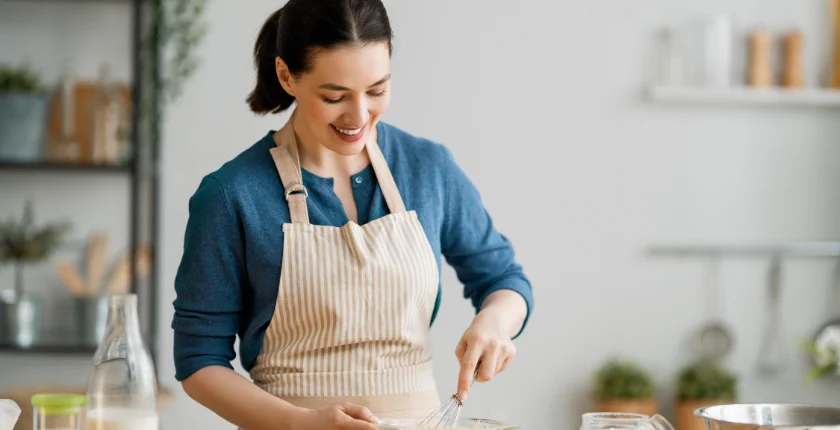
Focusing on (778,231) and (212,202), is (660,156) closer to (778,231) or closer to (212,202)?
(778,231)

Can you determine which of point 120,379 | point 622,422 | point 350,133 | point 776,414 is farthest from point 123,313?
point 776,414

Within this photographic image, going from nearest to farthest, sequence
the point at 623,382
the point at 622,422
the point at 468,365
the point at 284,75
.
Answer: the point at 622,422 < the point at 468,365 < the point at 284,75 < the point at 623,382

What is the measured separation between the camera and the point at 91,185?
3273mm

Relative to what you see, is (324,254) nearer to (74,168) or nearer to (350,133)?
(350,133)

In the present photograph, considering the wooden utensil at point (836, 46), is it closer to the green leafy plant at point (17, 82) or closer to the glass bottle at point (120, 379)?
→ the green leafy plant at point (17, 82)

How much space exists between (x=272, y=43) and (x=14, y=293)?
205 centimetres

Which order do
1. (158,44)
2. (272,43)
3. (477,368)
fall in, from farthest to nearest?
1. (158,44)
2. (272,43)
3. (477,368)

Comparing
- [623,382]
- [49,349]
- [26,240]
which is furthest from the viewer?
[623,382]

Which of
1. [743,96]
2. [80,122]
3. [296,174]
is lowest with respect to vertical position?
[296,174]

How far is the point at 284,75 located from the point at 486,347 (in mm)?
502

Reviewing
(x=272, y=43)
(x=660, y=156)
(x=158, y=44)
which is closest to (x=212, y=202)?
(x=272, y=43)

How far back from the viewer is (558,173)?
3365mm

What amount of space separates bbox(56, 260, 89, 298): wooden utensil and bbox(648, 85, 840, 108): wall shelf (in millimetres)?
1975

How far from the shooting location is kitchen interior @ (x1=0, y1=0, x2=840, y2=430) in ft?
10.4
